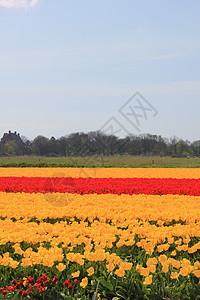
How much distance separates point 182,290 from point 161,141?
97.7 metres

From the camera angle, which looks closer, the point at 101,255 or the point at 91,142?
the point at 101,255

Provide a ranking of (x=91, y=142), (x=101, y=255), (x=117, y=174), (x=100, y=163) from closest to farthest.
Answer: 1. (x=101, y=255)
2. (x=117, y=174)
3. (x=100, y=163)
4. (x=91, y=142)

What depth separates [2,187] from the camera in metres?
14.0

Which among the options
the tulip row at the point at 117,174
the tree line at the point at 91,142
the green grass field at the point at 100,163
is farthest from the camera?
the tree line at the point at 91,142

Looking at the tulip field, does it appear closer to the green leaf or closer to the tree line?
the green leaf

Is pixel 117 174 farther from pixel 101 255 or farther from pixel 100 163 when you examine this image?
pixel 101 255

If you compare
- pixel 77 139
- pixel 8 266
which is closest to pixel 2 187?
pixel 8 266

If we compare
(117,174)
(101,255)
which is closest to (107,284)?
(101,255)

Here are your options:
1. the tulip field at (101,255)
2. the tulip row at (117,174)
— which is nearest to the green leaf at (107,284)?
the tulip field at (101,255)

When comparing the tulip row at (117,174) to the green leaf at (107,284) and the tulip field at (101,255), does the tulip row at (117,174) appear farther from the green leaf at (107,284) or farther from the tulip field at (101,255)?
the green leaf at (107,284)

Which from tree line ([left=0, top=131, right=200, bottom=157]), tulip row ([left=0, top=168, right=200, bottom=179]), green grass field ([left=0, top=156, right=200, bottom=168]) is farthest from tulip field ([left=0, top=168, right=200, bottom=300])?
tree line ([left=0, top=131, right=200, bottom=157])

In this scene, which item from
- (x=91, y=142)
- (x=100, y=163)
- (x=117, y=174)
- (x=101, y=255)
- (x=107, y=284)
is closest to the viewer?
(x=107, y=284)

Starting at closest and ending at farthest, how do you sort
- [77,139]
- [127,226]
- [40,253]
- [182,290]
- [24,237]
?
[182,290] < [40,253] < [24,237] < [127,226] < [77,139]

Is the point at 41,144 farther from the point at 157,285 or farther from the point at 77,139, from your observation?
the point at 157,285
